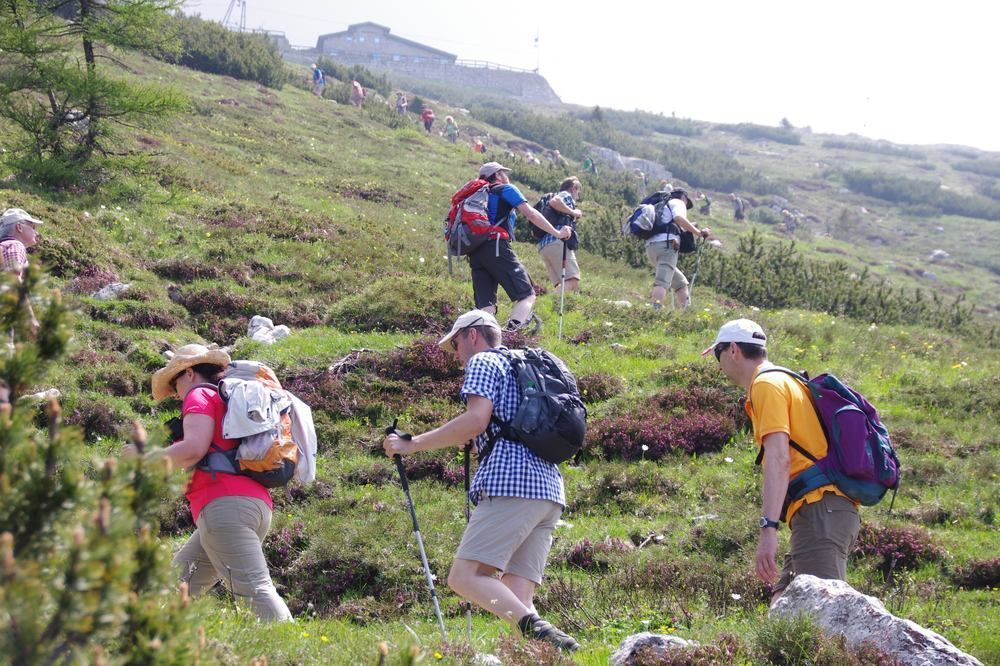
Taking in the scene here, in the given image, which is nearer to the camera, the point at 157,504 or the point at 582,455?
the point at 157,504

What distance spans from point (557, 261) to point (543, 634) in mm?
10162

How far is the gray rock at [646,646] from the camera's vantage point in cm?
468

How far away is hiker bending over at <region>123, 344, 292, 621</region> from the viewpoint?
538cm

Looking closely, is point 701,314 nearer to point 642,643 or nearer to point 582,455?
point 582,455

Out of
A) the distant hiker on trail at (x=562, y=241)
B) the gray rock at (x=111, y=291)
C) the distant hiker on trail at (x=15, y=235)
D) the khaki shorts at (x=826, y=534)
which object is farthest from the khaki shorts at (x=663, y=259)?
the khaki shorts at (x=826, y=534)

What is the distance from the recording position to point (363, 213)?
22.1m

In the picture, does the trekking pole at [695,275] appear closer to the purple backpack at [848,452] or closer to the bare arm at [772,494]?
the purple backpack at [848,452]

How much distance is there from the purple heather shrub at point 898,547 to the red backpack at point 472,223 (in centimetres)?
536

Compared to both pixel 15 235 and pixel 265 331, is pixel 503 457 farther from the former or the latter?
pixel 265 331

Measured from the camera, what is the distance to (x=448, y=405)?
10953 mm

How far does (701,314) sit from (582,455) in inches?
224

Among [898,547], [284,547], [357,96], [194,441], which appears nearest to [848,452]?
[898,547]

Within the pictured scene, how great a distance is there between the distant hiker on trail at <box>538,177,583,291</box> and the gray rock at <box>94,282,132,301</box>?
252 inches

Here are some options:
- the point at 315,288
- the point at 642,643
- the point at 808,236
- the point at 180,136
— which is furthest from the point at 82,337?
the point at 808,236
